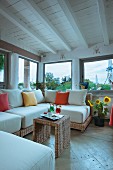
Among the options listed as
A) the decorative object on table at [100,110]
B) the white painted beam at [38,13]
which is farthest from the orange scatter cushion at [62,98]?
the white painted beam at [38,13]

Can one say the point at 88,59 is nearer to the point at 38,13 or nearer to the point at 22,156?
the point at 38,13

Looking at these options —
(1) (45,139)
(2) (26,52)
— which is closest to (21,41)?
(2) (26,52)

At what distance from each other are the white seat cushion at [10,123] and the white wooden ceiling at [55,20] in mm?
1963

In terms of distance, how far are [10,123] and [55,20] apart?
2.31 m

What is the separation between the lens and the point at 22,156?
866mm

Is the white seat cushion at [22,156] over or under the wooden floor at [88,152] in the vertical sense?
over

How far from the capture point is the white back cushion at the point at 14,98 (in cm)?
282

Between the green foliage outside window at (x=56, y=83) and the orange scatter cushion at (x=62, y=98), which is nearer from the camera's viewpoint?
the orange scatter cushion at (x=62, y=98)

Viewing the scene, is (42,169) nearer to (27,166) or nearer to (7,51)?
(27,166)

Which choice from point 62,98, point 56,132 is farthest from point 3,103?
point 62,98

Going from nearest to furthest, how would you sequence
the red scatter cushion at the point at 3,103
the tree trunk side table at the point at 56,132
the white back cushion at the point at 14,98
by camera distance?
the tree trunk side table at the point at 56,132 < the red scatter cushion at the point at 3,103 < the white back cushion at the point at 14,98

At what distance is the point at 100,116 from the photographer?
123 inches

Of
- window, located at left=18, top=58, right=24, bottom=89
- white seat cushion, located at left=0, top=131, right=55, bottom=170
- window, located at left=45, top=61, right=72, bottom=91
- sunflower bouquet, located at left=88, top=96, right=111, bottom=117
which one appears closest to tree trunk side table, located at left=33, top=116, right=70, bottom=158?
white seat cushion, located at left=0, top=131, right=55, bottom=170

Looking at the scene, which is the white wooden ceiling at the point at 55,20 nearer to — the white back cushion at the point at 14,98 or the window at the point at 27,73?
the window at the point at 27,73
